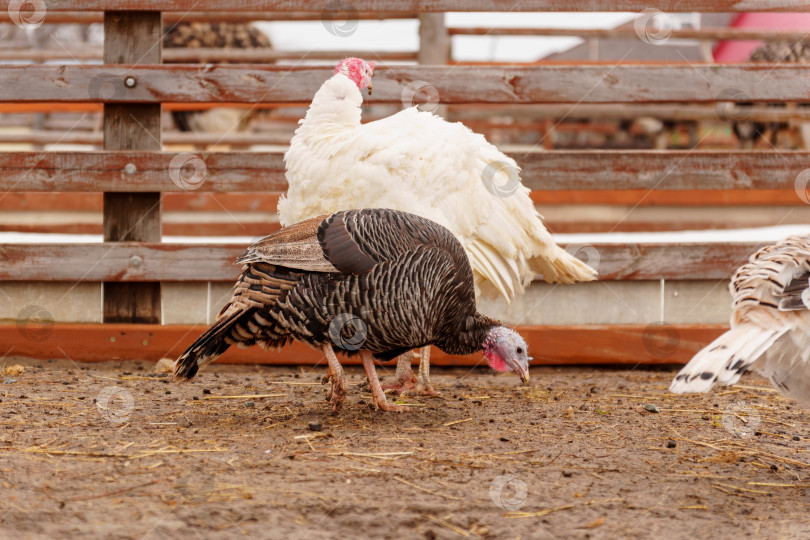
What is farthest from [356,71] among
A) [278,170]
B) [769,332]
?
[769,332]

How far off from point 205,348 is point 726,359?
6.99ft

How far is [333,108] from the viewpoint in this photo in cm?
429

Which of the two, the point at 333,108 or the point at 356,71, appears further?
the point at 356,71

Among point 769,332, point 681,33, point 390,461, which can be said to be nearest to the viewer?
point 769,332

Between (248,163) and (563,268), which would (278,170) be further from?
(563,268)

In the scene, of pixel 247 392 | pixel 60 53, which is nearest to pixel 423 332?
pixel 247 392

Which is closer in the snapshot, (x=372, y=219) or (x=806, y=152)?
(x=372, y=219)

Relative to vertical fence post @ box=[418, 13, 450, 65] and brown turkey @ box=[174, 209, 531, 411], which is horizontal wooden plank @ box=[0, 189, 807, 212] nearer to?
vertical fence post @ box=[418, 13, 450, 65]

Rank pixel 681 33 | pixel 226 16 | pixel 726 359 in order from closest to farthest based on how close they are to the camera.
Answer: pixel 726 359, pixel 226 16, pixel 681 33

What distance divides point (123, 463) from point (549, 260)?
253 centimetres

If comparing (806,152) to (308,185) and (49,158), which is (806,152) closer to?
(308,185)

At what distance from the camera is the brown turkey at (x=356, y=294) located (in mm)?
3582

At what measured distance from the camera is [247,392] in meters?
4.34

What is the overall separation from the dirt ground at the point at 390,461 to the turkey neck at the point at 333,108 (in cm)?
136
